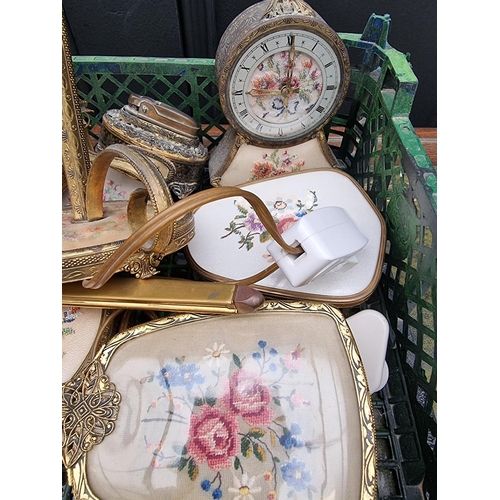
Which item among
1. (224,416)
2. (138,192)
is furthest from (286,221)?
(224,416)

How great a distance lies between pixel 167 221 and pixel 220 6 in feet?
3.55

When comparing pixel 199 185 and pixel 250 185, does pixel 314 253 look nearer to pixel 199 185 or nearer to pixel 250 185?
pixel 250 185

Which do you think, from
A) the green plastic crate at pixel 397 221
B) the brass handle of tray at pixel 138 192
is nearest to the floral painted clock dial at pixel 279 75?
the green plastic crate at pixel 397 221

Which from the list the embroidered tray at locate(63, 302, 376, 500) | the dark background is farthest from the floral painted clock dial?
the dark background

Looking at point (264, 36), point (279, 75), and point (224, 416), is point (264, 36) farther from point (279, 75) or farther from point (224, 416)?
point (224, 416)

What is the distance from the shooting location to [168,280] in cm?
65

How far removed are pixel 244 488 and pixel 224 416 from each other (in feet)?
0.27

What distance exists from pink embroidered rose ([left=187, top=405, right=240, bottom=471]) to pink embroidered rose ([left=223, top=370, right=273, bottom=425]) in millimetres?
14

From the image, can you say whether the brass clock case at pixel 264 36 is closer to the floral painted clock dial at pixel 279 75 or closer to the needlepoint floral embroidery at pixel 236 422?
the floral painted clock dial at pixel 279 75

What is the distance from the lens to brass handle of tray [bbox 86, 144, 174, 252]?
580mm

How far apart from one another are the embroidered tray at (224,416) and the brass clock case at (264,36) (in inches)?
18.2

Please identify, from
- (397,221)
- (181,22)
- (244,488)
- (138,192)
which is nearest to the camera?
(244,488)

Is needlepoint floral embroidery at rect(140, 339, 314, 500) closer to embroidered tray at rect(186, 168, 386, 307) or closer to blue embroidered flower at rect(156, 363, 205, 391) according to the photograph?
blue embroidered flower at rect(156, 363, 205, 391)

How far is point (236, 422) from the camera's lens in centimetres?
51
